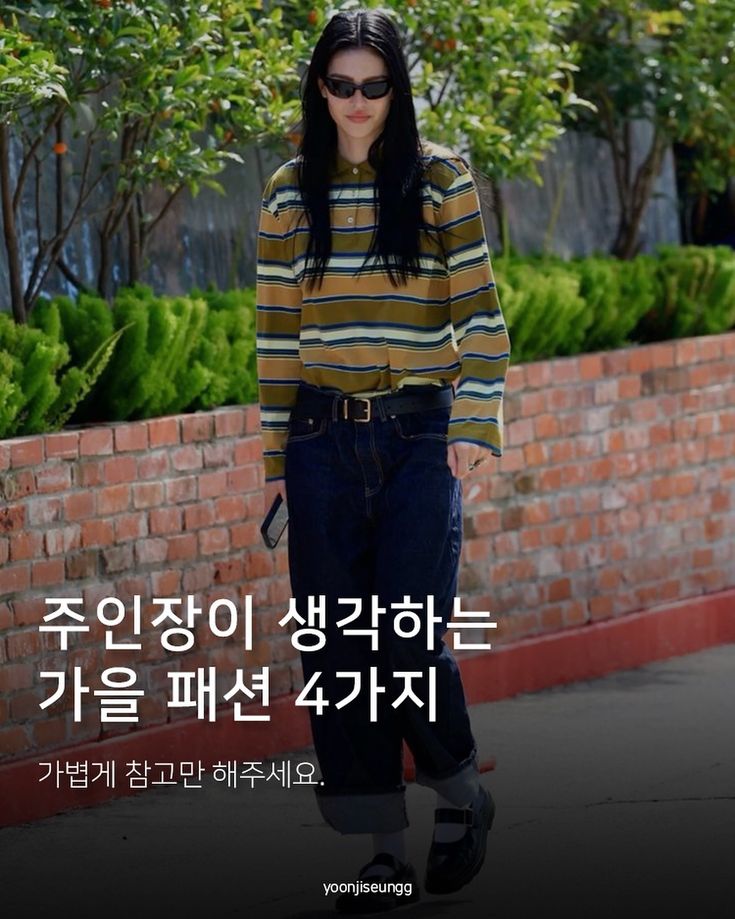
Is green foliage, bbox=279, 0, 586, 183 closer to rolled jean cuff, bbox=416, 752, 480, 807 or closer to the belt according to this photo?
the belt

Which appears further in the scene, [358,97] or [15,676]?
[15,676]

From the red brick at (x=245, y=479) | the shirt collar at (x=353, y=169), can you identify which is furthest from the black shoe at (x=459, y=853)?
the red brick at (x=245, y=479)

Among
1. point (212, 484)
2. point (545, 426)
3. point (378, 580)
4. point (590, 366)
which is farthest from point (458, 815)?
point (590, 366)

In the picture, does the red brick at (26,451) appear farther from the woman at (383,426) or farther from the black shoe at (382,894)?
the black shoe at (382,894)

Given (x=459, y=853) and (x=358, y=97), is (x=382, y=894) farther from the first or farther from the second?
(x=358, y=97)

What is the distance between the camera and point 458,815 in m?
5.57

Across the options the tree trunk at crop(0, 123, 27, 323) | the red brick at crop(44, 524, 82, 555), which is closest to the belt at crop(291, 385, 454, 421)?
the red brick at crop(44, 524, 82, 555)

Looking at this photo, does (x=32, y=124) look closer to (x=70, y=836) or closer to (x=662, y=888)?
(x=70, y=836)

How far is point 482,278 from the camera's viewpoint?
5.44m

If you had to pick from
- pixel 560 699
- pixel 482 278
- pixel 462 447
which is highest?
pixel 482 278

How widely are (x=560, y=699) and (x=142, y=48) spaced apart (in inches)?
116

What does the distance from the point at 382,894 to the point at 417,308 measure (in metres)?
1.38

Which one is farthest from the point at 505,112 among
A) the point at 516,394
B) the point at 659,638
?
the point at 659,638

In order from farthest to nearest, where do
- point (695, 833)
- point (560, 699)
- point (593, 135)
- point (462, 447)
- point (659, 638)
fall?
point (593, 135)
point (659, 638)
point (560, 699)
point (695, 833)
point (462, 447)
